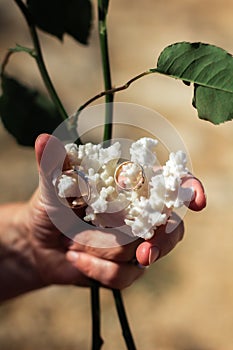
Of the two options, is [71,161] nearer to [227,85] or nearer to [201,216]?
[227,85]

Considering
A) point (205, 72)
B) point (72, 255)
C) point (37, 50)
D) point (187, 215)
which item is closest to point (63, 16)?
point (37, 50)

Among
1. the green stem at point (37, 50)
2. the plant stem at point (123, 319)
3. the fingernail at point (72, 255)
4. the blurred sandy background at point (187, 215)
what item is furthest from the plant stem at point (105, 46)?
the blurred sandy background at point (187, 215)

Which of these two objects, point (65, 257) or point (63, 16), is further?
point (65, 257)

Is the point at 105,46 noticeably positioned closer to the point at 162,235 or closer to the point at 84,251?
the point at 162,235

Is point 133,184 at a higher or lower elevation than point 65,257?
higher

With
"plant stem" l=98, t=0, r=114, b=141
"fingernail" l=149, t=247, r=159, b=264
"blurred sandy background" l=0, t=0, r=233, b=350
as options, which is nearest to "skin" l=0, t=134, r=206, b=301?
"fingernail" l=149, t=247, r=159, b=264

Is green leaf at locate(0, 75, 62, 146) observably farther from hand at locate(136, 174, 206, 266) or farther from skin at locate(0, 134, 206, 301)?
hand at locate(136, 174, 206, 266)
